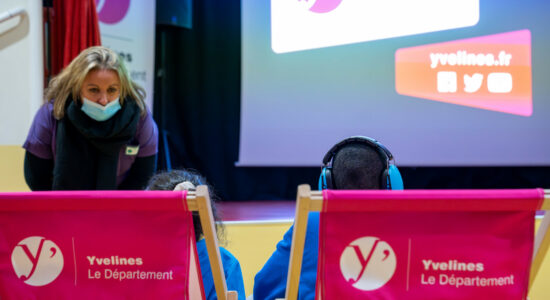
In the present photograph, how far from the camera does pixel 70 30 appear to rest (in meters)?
2.87

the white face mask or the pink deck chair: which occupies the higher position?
the white face mask

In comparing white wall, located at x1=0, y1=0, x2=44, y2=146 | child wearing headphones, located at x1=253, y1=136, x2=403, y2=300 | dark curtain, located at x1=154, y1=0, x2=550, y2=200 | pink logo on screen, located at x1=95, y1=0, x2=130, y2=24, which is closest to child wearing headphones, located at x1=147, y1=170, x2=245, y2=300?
child wearing headphones, located at x1=253, y1=136, x2=403, y2=300

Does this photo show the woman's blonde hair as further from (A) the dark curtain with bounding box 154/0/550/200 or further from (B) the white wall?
(A) the dark curtain with bounding box 154/0/550/200

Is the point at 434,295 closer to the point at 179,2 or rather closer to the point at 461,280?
the point at 461,280

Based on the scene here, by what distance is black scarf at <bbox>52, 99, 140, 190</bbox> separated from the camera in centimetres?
200

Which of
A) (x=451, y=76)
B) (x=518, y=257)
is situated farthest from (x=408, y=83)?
(x=518, y=257)

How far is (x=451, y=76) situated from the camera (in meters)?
3.91

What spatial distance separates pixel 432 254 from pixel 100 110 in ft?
4.74

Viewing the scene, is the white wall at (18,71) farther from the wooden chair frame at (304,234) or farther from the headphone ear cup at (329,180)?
the wooden chair frame at (304,234)

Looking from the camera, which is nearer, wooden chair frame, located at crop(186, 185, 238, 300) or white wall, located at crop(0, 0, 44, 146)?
wooden chair frame, located at crop(186, 185, 238, 300)

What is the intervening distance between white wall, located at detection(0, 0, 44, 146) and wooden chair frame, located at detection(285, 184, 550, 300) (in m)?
2.22

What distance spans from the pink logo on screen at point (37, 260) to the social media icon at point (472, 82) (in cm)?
346

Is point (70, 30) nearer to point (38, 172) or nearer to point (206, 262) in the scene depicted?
point (38, 172)

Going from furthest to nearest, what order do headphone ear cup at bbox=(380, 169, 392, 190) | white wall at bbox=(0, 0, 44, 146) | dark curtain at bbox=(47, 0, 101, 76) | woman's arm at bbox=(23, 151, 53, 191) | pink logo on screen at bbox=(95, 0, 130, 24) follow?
pink logo on screen at bbox=(95, 0, 130, 24) < dark curtain at bbox=(47, 0, 101, 76) < white wall at bbox=(0, 0, 44, 146) < woman's arm at bbox=(23, 151, 53, 191) < headphone ear cup at bbox=(380, 169, 392, 190)
